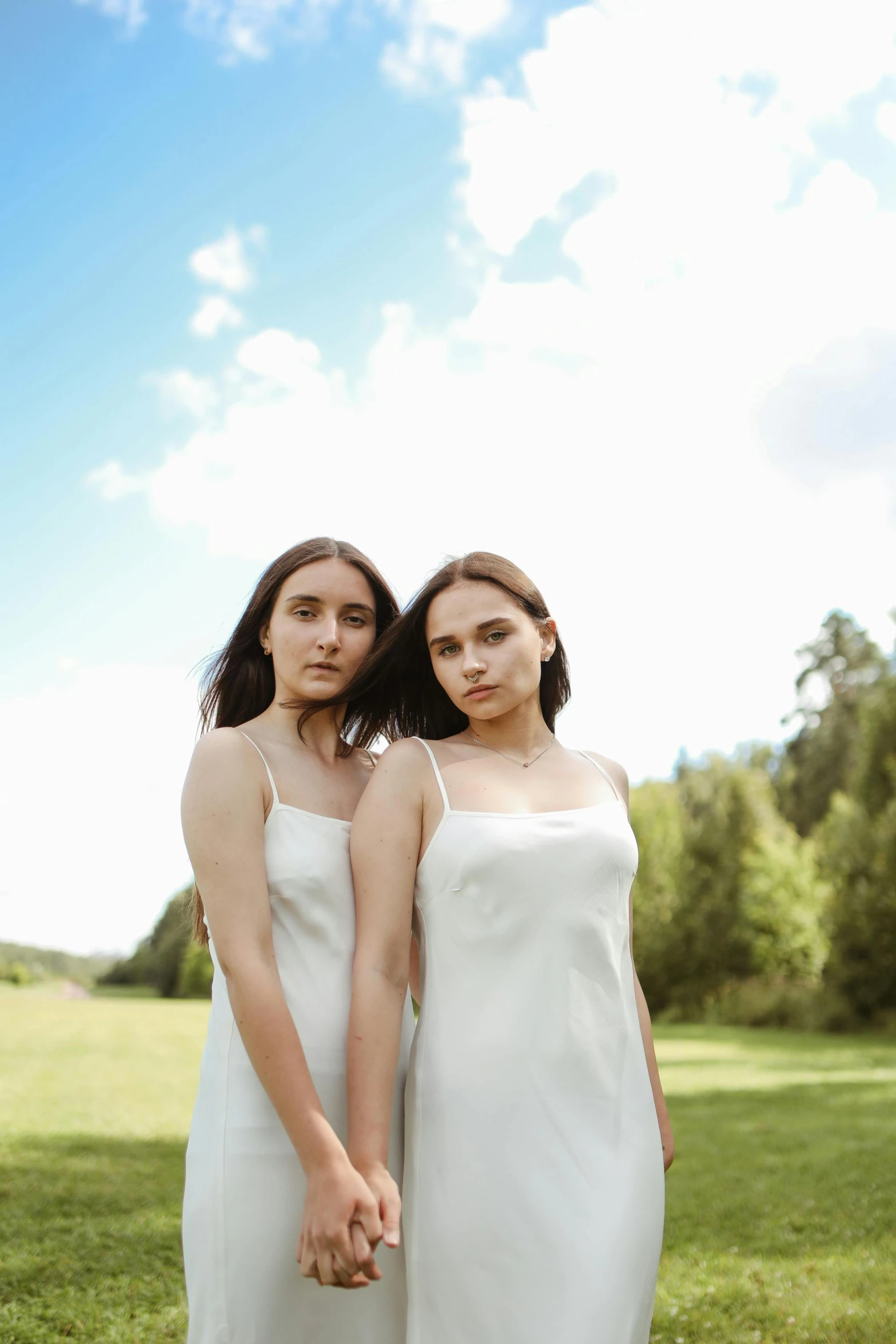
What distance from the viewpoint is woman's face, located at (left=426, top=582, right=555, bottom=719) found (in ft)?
10.0

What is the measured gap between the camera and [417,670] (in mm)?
3320

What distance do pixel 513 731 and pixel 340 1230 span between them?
1.50 metres

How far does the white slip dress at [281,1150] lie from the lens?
8.28ft

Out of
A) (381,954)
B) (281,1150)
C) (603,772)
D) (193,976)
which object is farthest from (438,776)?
(193,976)

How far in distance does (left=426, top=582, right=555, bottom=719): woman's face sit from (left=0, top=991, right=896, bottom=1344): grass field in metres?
3.98

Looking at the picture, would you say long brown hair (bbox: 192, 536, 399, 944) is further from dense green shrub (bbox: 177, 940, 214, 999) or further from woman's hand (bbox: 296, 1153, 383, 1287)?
dense green shrub (bbox: 177, 940, 214, 999)

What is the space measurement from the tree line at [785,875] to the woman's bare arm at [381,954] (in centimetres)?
176

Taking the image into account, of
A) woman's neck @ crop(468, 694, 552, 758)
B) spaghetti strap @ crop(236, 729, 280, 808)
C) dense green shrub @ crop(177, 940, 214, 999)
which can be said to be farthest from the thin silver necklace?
dense green shrub @ crop(177, 940, 214, 999)

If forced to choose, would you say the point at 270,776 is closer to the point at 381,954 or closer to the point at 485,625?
the point at 381,954

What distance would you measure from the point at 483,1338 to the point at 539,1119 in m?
0.51

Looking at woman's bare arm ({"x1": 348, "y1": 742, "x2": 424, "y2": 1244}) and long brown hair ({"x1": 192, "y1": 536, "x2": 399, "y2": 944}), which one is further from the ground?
long brown hair ({"x1": 192, "y1": 536, "x2": 399, "y2": 944})

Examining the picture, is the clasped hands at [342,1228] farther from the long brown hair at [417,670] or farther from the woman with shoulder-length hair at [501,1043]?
the long brown hair at [417,670]

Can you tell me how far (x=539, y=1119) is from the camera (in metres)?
2.66

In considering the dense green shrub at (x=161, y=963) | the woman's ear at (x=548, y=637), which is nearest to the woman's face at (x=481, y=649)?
the woman's ear at (x=548, y=637)
